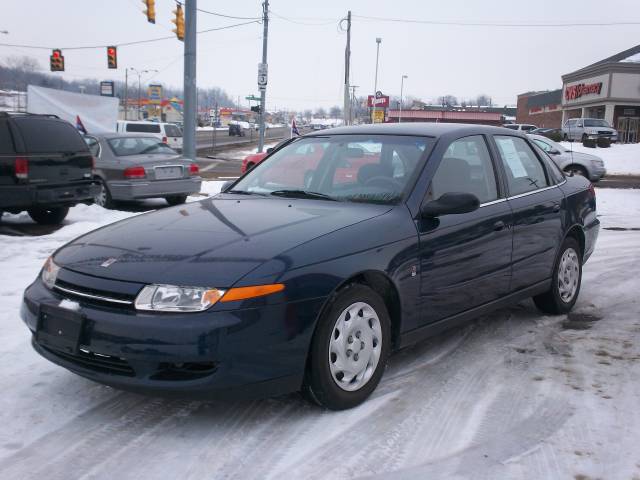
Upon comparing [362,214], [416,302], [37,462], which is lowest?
[37,462]

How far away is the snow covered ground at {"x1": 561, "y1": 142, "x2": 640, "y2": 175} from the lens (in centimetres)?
2825

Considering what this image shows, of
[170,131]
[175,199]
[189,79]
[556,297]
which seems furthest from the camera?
[170,131]

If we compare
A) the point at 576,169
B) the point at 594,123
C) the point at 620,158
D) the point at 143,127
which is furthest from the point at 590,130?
the point at 143,127

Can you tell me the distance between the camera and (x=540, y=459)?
3.13 meters

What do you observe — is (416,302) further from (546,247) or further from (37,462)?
(37,462)

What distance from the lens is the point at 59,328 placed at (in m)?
3.39

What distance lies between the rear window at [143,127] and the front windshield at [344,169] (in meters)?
28.2

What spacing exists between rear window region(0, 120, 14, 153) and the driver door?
22.1 ft

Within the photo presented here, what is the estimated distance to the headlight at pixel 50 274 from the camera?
362 cm

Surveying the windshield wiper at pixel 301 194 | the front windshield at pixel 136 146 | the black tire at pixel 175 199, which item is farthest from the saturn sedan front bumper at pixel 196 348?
the black tire at pixel 175 199

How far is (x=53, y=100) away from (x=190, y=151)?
331 inches

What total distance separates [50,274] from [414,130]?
255cm

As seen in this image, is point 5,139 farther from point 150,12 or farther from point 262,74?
point 262,74

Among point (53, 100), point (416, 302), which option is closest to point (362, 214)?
point (416, 302)
